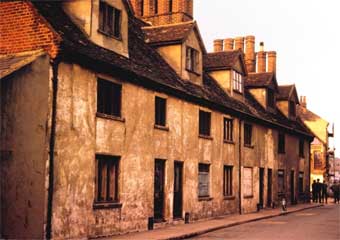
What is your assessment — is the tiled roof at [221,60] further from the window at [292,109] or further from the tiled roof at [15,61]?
the tiled roof at [15,61]

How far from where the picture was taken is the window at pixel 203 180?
22172 millimetres

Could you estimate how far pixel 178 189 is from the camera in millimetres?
20375

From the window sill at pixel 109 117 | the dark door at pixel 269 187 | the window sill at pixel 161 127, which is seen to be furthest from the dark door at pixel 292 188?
the window sill at pixel 109 117

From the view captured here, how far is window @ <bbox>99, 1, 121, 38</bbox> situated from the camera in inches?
648

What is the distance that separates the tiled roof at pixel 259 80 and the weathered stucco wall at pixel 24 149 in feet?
71.8

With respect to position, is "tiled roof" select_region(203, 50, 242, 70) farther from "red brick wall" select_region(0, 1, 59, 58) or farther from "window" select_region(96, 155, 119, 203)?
"red brick wall" select_region(0, 1, 59, 58)

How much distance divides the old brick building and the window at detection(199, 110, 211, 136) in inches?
3.6

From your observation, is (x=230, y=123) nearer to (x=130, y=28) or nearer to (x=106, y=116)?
(x=130, y=28)

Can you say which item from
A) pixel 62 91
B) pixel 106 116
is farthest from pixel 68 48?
pixel 106 116

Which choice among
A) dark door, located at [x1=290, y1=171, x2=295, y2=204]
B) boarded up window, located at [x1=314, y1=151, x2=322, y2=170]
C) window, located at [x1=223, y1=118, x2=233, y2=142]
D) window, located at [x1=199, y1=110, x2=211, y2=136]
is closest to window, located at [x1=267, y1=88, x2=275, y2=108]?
dark door, located at [x1=290, y1=171, x2=295, y2=204]

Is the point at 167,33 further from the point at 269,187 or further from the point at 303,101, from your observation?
the point at 303,101

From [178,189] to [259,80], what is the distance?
15529 mm

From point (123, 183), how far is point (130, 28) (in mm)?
7552

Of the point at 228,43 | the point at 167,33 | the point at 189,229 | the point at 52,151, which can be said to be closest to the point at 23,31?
the point at 52,151
